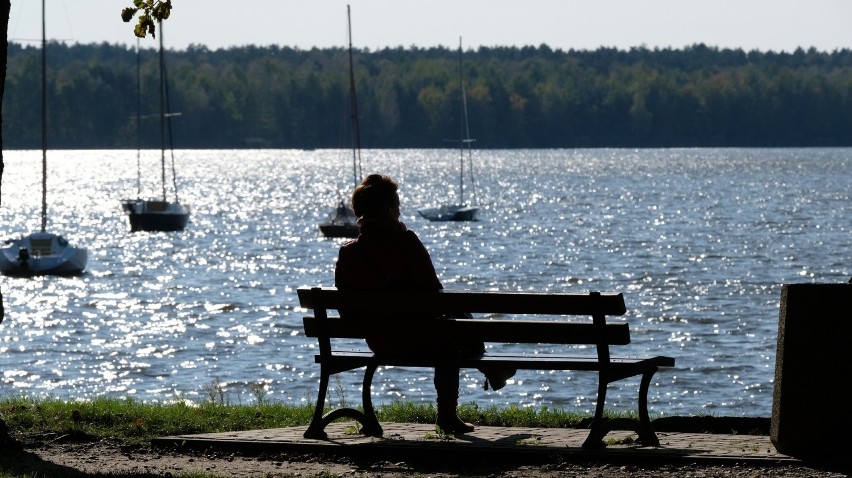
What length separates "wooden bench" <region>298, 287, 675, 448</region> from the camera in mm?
7086

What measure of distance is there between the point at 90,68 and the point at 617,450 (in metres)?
194

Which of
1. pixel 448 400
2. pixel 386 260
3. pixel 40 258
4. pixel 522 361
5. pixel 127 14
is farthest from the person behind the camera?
pixel 40 258

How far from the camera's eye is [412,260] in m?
7.56

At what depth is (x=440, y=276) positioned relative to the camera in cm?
4184

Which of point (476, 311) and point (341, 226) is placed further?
point (341, 226)

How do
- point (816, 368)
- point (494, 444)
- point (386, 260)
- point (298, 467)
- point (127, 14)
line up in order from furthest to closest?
point (127, 14) < point (386, 260) < point (494, 444) < point (298, 467) < point (816, 368)

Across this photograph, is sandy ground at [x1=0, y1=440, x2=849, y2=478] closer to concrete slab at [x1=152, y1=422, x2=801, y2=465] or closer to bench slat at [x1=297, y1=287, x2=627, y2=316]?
concrete slab at [x1=152, y1=422, x2=801, y2=465]

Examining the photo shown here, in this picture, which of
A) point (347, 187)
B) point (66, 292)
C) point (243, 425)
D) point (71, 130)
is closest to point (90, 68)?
point (71, 130)

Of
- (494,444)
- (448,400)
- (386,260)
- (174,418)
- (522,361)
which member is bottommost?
(174,418)

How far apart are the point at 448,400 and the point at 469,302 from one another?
0.79m

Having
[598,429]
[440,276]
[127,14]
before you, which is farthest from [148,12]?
[440,276]

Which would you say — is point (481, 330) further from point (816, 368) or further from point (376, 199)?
point (816, 368)

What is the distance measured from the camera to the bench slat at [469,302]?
704cm

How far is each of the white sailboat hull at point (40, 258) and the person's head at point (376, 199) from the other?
36.6m
